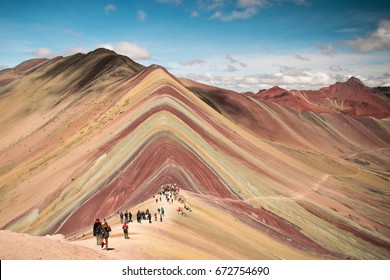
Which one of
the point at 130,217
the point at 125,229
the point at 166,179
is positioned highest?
the point at 166,179

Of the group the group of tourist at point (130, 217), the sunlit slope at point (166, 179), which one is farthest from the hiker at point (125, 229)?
the sunlit slope at point (166, 179)

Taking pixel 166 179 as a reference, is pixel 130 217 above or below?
below

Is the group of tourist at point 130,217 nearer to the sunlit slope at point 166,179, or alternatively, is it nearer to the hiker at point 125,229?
the hiker at point 125,229

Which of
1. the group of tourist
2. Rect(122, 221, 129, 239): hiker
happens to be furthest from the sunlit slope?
Rect(122, 221, 129, 239): hiker

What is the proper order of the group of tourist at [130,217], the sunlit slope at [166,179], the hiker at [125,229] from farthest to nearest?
1. the sunlit slope at [166,179]
2. the hiker at [125,229]
3. the group of tourist at [130,217]

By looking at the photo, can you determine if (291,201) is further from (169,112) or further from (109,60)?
(109,60)

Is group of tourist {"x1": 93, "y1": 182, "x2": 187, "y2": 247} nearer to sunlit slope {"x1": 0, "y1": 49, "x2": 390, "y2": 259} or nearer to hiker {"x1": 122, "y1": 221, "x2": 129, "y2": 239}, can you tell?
hiker {"x1": 122, "y1": 221, "x2": 129, "y2": 239}

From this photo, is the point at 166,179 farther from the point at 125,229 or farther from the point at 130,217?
the point at 125,229

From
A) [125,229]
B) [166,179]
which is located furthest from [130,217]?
[166,179]

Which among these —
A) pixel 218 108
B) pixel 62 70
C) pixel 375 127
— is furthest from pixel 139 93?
pixel 375 127
